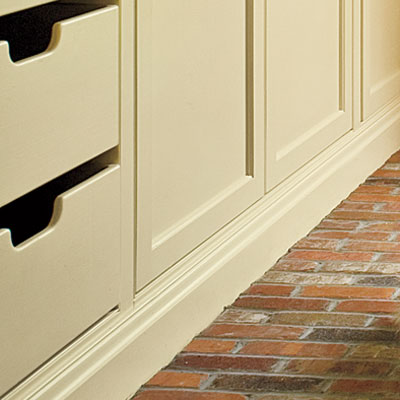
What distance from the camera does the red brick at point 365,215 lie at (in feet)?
9.13

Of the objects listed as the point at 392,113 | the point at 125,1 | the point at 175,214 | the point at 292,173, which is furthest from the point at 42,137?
the point at 392,113

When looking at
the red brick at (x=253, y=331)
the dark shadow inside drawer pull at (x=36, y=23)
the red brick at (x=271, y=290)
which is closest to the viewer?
the dark shadow inside drawer pull at (x=36, y=23)

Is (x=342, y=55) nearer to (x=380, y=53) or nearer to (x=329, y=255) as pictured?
(x=380, y=53)

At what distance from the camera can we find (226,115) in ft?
6.86

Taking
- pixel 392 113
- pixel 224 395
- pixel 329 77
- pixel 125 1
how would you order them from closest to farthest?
pixel 125 1 → pixel 224 395 → pixel 329 77 → pixel 392 113

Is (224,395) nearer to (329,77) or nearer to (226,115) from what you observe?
(226,115)

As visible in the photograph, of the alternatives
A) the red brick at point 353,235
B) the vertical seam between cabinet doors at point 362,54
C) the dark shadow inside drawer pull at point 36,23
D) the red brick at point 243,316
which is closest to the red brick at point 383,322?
the red brick at point 243,316

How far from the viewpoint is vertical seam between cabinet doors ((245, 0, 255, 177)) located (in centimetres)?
217

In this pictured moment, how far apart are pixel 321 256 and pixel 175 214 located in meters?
0.71

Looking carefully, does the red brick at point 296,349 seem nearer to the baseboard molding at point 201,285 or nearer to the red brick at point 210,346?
the red brick at point 210,346

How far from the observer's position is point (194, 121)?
193 cm

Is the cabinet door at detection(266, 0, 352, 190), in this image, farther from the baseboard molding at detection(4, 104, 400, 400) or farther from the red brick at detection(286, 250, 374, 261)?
the red brick at detection(286, 250, 374, 261)

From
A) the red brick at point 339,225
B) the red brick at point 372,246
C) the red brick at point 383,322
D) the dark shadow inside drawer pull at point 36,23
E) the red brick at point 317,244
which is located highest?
the dark shadow inside drawer pull at point 36,23

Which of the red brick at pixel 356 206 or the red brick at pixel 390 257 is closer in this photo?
the red brick at pixel 390 257
